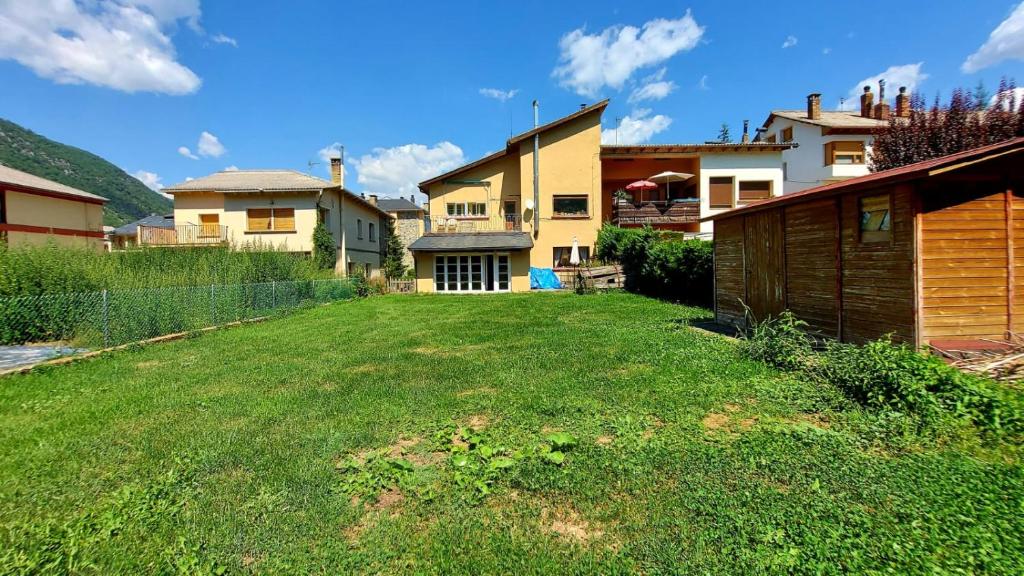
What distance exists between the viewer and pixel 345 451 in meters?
3.80

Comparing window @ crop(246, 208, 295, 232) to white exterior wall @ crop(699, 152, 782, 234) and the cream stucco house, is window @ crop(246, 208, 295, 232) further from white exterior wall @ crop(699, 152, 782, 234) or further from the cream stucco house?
white exterior wall @ crop(699, 152, 782, 234)

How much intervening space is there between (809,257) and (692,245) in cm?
679

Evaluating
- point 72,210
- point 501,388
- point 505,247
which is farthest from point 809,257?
point 72,210

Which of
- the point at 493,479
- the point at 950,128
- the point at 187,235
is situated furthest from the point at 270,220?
the point at 950,128

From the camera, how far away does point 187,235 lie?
23.1 m

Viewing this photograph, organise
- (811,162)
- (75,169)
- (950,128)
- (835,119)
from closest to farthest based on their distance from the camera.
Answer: (950,128) < (811,162) < (835,119) < (75,169)

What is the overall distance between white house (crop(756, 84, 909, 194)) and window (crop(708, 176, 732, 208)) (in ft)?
12.4

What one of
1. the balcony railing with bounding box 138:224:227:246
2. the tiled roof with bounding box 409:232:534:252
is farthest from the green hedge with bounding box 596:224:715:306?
the balcony railing with bounding box 138:224:227:246

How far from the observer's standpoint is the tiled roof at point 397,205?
54.8m

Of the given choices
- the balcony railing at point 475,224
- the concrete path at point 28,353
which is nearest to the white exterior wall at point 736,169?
the balcony railing at point 475,224

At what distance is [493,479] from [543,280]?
19.4 meters

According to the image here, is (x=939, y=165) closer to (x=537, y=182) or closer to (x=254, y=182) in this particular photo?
(x=537, y=182)

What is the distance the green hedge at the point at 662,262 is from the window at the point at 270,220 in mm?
17437

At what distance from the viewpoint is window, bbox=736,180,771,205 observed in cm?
2462
